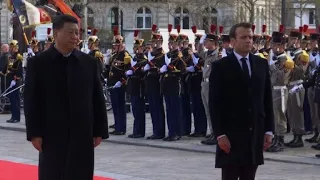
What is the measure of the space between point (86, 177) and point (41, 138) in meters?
0.49

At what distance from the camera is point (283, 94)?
44.3 ft

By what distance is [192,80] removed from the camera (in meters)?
15.6

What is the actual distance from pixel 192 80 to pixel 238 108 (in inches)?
325

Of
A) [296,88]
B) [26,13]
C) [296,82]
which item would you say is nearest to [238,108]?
[296,88]

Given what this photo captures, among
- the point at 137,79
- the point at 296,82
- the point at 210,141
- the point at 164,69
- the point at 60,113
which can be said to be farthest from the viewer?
the point at 137,79

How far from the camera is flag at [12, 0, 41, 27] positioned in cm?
2285

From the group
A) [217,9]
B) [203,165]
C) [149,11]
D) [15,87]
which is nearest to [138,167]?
[203,165]

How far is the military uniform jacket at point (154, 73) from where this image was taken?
15.5 meters

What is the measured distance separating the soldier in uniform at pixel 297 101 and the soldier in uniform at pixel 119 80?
3.58 meters

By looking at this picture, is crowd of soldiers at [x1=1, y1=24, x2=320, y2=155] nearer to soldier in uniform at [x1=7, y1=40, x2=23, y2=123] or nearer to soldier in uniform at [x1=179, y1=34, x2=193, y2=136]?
soldier in uniform at [x1=179, y1=34, x2=193, y2=136]

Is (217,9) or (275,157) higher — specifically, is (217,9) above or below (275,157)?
above

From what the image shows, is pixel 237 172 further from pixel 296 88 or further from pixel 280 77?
pixel 296 88

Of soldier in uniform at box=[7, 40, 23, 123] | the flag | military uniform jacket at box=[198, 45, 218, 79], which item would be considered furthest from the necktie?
the flag

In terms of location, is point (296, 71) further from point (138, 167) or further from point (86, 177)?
point (86, 177)
